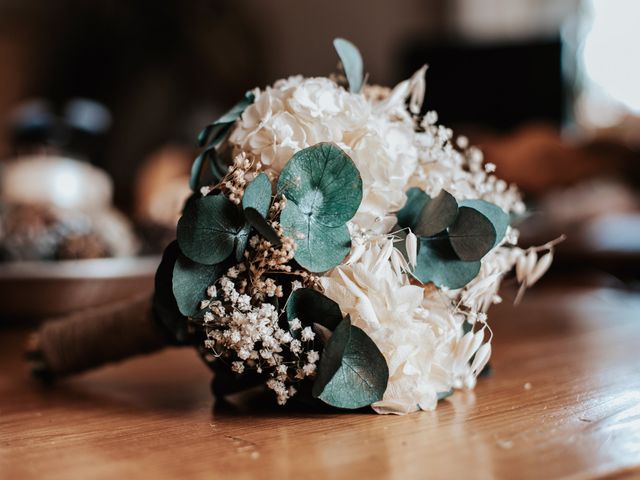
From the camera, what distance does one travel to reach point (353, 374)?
0.55m

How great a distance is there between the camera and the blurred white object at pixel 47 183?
1.39 meters

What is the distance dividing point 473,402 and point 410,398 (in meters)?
0.07

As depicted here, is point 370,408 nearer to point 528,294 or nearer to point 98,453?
point 98,453

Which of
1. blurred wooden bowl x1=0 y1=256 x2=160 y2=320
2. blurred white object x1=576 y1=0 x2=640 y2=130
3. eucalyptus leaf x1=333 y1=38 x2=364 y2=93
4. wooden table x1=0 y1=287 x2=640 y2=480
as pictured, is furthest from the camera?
blurred white object x1=576 y1=0 x2=640 y2=130

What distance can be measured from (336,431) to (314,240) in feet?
0.43

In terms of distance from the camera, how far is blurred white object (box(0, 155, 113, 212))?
1393 millimetres

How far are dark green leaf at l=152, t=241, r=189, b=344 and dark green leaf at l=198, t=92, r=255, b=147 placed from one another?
0.10m

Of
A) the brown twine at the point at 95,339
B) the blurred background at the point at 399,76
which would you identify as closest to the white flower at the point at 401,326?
the brown twine at the point at 95,339

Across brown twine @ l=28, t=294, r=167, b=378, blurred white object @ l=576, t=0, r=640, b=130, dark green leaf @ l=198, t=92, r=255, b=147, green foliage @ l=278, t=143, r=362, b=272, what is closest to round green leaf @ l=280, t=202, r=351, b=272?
green foliage @ l=278, t=143, r=362, b=272

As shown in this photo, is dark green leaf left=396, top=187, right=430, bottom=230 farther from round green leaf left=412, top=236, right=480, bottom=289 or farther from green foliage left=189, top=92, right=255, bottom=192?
green foliage left=189, top=92, right=255, bottom=192

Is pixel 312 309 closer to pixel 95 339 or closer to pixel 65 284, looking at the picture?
pixel 95 339

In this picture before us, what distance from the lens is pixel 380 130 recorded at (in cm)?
60

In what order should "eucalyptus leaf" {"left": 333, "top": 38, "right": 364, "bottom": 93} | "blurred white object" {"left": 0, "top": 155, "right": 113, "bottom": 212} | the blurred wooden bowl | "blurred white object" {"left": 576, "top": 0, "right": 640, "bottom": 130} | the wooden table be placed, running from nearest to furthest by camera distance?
the wooden table
"eucalyptus leaf" {"left": 333, "top": 38, "right": 364, "bottom": 93}
the blurred wooden bowl
"blurred white object" {"left": 0, "top": 155, "right": 113, "bottom": 212}
"blurred white object" {"left": 576, "top": 0, "right": 640, "bottom": 130}

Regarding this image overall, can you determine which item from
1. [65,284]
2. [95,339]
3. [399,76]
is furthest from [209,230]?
[399,76]
